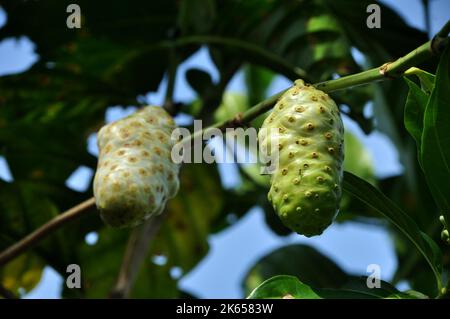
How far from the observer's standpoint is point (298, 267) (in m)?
2.25

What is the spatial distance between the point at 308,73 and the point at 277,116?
0.82m

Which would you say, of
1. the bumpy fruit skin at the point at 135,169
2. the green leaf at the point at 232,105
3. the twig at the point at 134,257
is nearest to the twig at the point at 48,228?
the bumpy fruit skin at the point at 135,169

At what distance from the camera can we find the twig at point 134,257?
1624 millimetres

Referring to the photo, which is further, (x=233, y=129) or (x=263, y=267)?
(x=263, y=267)

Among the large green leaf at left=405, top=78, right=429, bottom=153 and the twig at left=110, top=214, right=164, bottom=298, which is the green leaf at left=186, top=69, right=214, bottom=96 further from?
the large green leaf at left=405, top=78, right=429, bottom=153

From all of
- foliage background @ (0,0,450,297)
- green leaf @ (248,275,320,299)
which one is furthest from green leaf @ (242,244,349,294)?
green leaf @ (248,275,320,299)

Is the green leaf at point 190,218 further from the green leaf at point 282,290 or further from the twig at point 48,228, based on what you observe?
the green leaf at point 282,290

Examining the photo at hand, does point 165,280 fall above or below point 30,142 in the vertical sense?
below

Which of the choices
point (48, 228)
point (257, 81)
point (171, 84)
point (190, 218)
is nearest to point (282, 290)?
point (48, 228)

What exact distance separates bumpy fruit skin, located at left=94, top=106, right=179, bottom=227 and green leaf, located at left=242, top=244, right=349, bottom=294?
3.34 feet

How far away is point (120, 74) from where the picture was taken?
2.21 m

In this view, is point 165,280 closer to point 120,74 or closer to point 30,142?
point 30,142
